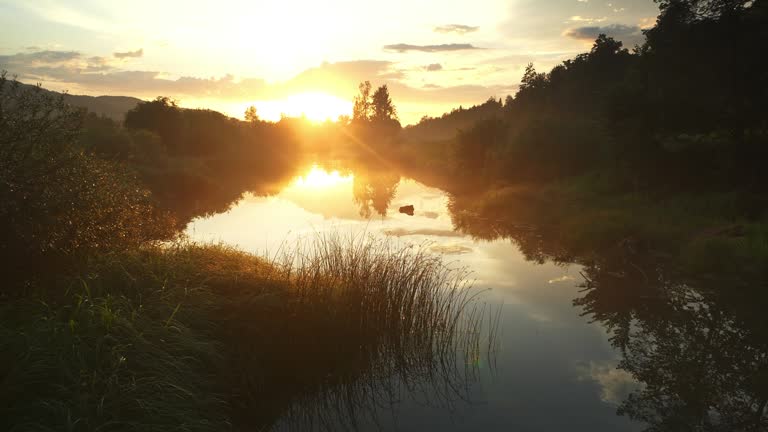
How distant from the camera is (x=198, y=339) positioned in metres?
8.22

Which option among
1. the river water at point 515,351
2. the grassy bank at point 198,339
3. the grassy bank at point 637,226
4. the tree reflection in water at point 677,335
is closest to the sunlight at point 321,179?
the grassy bank at point 637,226

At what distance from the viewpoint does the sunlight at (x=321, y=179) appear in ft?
159

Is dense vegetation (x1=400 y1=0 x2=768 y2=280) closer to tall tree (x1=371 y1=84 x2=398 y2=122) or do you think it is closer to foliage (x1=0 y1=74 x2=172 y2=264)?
foliage (x1=0 y1=74 x2=172 y2=264)

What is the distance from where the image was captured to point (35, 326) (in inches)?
261

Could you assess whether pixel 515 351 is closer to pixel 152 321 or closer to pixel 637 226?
pixel 152 321

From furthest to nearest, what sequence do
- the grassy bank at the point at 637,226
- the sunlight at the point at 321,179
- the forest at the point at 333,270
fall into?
1. the sunlight at the point at 321,179
2. the grassy bank at the point at 637,226
3. the forest at the point at 333,270

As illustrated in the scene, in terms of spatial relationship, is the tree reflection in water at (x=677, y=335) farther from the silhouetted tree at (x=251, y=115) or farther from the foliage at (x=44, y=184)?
the silhouetted tree at (x=251, y=115)

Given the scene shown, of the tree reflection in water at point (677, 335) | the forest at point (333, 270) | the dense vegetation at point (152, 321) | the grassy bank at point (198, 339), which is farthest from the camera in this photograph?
the tree reflection in water at point (677, 335)

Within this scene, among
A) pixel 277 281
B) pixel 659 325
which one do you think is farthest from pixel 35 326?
pixel 659 325

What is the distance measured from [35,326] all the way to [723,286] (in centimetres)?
1815

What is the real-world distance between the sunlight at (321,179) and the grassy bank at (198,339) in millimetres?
35970

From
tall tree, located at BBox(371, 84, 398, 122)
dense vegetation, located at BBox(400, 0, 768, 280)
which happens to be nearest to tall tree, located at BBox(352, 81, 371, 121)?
tall tree, located at BBox(371, 84, 398, 122)

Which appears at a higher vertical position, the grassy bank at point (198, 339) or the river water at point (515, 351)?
the grassy bank at point (198, 339)

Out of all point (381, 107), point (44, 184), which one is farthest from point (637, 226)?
point (381, 107)
